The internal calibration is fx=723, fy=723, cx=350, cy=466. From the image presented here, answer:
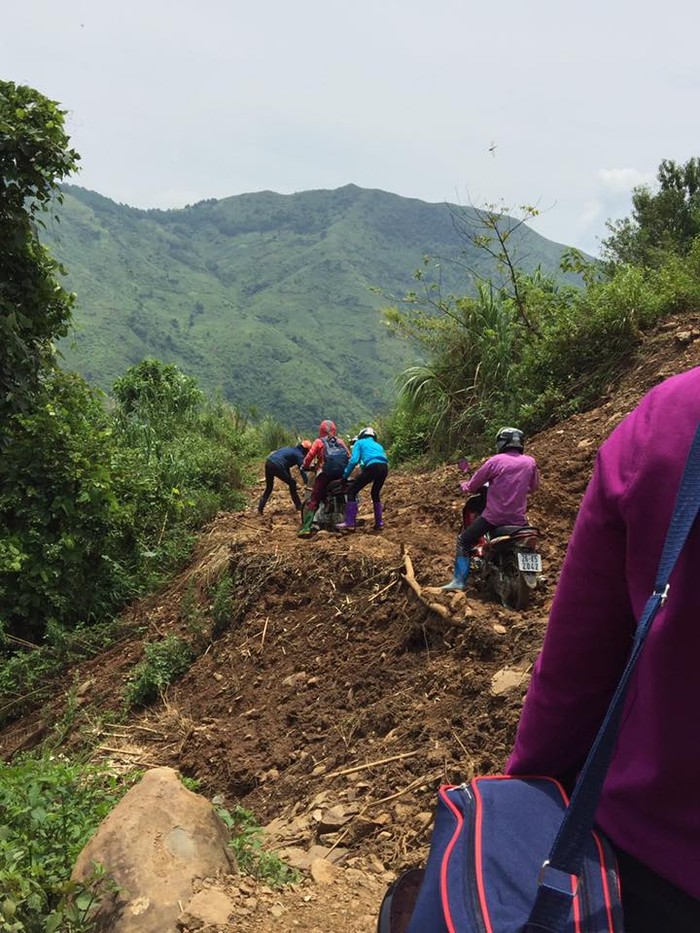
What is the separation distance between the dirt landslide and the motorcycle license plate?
0.79ft

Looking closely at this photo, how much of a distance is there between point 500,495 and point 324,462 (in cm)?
315

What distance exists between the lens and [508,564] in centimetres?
551

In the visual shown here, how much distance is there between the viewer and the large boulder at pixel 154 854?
2.72 metres

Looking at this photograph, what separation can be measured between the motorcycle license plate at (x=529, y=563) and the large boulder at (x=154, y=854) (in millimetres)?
2767

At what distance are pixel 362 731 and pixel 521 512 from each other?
2.06 m

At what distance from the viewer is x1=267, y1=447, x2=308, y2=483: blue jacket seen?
9.89 meters

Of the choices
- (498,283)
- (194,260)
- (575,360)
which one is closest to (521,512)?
(575,360)

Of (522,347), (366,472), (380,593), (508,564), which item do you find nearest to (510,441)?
(508,564)

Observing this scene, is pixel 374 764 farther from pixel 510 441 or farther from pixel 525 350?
pixel 525 350

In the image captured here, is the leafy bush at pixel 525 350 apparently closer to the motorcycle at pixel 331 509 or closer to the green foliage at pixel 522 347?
the green foliage at pixel 522 347

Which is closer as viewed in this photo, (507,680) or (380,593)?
(507,680)

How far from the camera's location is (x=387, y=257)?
19238 cm

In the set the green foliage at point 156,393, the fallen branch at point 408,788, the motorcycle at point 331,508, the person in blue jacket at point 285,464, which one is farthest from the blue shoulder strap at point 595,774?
the green foliage at point 156,393

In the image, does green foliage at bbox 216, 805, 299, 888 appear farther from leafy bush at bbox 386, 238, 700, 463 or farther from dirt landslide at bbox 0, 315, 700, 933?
leafy bush at bbox 386, 238, 700, 463
